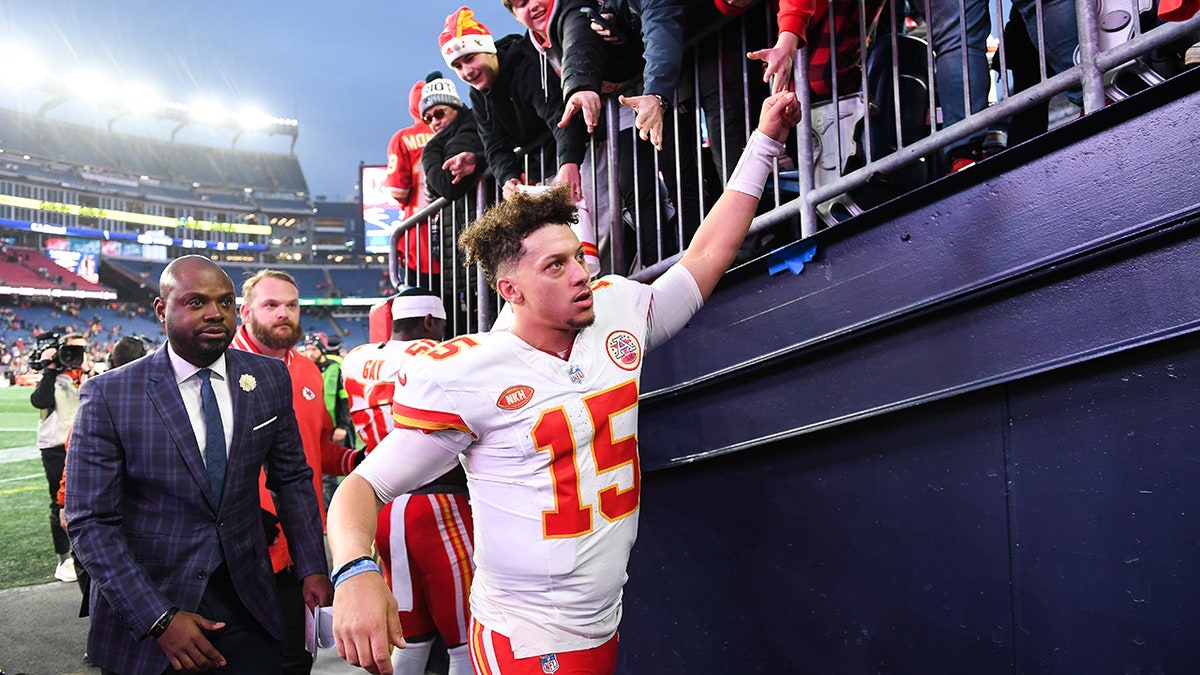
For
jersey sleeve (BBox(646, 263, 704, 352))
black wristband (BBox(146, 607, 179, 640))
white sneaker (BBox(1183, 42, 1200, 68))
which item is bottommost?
black wristband (BBox(146, 607, 179, 640))

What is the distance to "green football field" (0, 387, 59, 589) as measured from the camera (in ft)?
28.0

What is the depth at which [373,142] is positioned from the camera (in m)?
191

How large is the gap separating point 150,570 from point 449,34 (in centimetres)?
397

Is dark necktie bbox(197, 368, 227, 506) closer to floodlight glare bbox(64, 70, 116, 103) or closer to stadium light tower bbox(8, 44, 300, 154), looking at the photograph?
stadium light tower bbox(8, 44, 300, 154)

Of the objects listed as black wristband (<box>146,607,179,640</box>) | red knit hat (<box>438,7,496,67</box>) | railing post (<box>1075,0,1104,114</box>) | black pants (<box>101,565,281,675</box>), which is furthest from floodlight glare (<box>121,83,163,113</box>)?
railing post (<box>1075,0,1104,114</box>)

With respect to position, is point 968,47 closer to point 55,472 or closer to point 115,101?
point 55,472

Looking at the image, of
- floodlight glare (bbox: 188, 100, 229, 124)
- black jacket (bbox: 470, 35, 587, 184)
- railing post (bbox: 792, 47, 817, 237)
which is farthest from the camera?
floodlight glare (bbox: 188, 100, 229, 124)

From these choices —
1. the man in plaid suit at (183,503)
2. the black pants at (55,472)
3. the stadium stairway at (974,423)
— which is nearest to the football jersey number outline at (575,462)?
the stadium stairway at (974,423)

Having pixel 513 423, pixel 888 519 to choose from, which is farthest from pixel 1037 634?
pixel 513 423

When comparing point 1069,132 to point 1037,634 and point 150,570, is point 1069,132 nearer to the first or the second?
point 1037,634

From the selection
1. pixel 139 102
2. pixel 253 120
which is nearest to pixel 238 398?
pixel 139 102

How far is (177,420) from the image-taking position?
113 inches

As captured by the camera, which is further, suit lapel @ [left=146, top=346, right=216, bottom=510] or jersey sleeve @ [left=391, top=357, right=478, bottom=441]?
suit lapel @ [left=146, top=346, right=216, bottom=510]

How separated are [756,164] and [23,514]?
1288 cm
